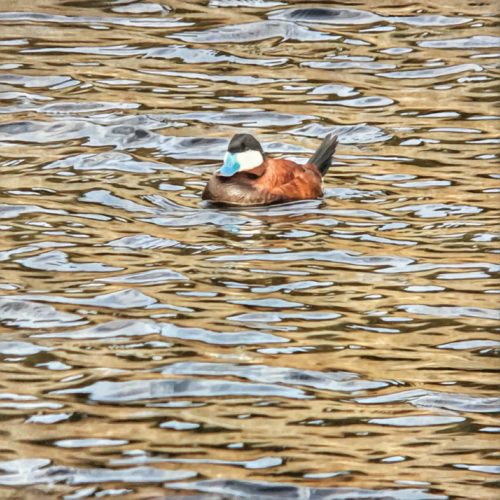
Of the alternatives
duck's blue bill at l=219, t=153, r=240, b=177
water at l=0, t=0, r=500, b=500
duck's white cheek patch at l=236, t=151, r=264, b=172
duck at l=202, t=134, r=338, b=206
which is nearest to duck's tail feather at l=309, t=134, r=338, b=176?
water at l=0, t=0, r=500, b=500

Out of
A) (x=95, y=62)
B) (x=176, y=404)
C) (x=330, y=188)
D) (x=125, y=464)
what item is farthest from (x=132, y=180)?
(x=125, y=464)

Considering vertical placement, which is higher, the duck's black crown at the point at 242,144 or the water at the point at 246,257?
the duck's black crown at the point at 242,144

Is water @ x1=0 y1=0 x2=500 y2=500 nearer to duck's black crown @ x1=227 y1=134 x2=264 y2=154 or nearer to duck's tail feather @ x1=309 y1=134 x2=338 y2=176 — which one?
duck's tail feather @ x1=309 y1=134 x2=338 y2=176

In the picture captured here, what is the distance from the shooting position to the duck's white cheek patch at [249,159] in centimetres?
1168

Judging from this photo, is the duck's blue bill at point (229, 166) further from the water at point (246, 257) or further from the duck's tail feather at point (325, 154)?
the duck's tail feather at point (325, 154)

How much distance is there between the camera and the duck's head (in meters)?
11.7

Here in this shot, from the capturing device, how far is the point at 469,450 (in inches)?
270

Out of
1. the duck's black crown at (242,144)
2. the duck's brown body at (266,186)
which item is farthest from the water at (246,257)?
the duck's black crown at (242,144)

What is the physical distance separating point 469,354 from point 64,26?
31.2ft

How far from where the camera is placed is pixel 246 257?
10086mm

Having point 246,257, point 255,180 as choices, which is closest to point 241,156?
point 255,180

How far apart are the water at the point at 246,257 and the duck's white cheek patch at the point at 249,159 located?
14.5 inches

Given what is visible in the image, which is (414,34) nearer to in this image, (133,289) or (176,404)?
(133,289)

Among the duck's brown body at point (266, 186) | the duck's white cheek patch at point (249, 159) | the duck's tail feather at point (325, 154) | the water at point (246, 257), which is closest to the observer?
the water at point (246, 257)
